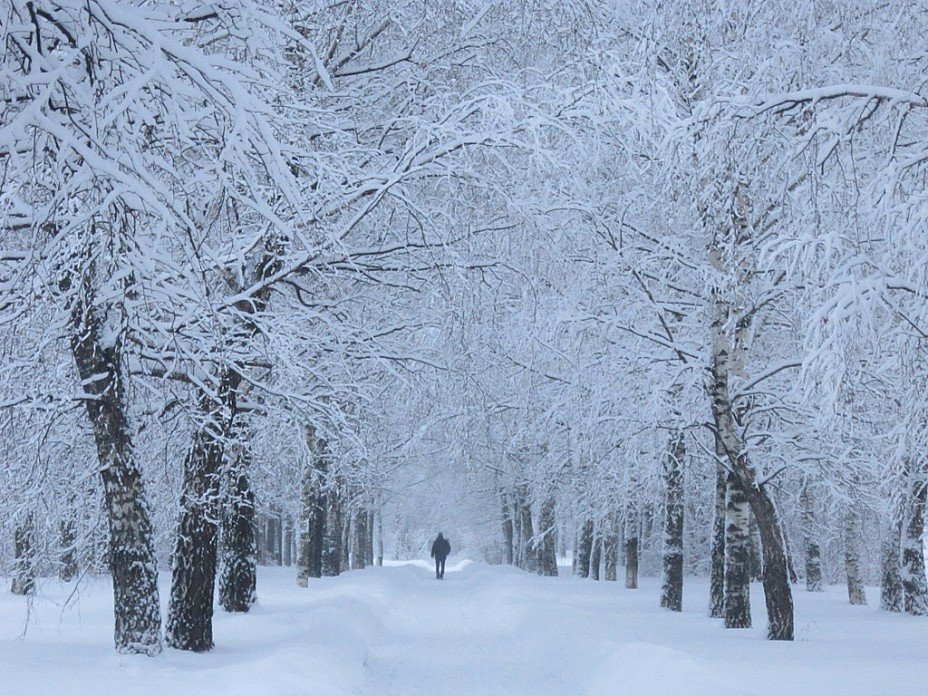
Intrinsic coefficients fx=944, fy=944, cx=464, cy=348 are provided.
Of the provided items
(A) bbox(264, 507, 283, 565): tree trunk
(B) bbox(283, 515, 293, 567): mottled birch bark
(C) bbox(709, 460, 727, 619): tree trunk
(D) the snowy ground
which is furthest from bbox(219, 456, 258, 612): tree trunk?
(B) bbox(283, 515, 293, 567): mottled birch bark

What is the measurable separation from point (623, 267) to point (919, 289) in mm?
9637

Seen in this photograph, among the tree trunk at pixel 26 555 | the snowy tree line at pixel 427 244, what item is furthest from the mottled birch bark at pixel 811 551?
the tree trunk at pixel 26 555

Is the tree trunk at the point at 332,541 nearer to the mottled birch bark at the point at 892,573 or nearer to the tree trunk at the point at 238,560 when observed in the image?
the tree trunk at the point at 238,560

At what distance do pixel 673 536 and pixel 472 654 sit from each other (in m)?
8.52

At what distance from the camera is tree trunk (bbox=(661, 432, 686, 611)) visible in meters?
20.0

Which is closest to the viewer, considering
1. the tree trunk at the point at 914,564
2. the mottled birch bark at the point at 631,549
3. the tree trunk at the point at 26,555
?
the tree trunk at the point at 26,555

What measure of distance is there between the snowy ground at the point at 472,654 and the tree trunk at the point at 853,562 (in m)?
5.68

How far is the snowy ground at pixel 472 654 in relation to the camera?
8.24m

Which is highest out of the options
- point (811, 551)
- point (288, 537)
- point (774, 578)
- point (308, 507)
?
point (774, 578)

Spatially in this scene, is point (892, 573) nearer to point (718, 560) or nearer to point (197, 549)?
point (718, 560)

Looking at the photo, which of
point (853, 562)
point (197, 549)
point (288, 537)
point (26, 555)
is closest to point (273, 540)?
point (288, 537)

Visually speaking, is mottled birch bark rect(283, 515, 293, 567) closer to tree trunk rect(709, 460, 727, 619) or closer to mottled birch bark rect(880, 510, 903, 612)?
tree trunk rect(709, 460, 727, 619)

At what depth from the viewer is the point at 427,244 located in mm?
10133

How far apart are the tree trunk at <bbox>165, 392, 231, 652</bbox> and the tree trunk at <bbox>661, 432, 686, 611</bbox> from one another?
11112 millimetres
